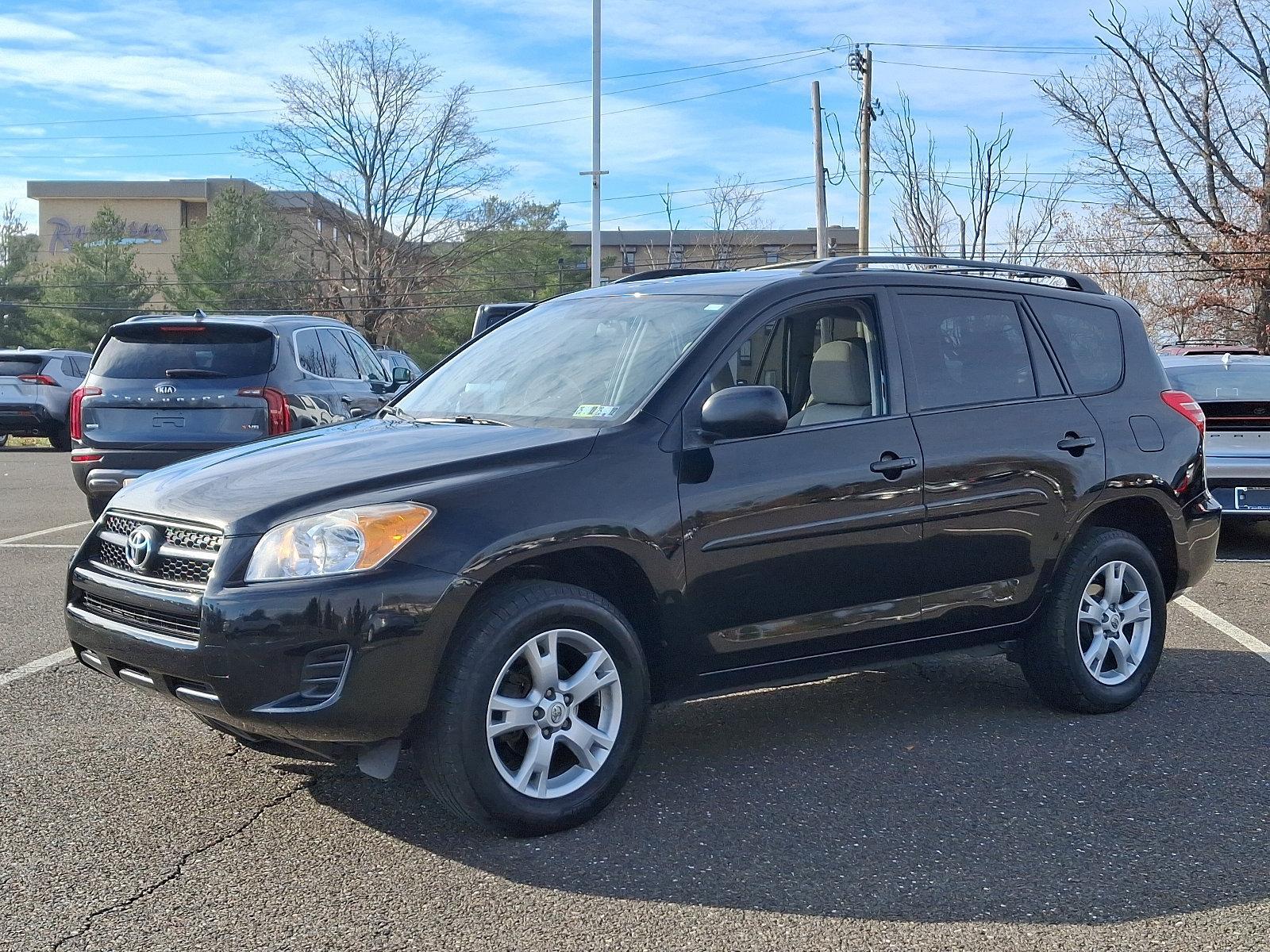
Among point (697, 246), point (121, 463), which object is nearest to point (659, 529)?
point (121, 463)

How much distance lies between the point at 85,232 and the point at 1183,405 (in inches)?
3569

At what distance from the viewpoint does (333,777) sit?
464 cm

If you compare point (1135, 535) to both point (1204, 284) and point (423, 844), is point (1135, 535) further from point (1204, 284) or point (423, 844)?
point (1204, 284)

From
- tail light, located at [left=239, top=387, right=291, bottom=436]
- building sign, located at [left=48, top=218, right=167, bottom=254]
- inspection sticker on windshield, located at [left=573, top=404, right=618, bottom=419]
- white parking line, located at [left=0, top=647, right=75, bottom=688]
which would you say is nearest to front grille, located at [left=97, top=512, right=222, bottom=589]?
inspection sticker on windshield, located at [left=573, top=404, right=618, bottom=419]

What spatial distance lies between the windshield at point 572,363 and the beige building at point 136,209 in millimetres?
84120

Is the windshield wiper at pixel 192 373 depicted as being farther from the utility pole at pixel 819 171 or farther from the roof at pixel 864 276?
the utility pole at pixel 819 171

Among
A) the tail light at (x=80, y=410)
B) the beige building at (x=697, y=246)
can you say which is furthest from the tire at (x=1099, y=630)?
the beige building at (x=697, y=246)

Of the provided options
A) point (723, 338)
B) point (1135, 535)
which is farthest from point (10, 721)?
point (1135, 535)

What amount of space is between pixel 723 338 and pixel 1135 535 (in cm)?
229

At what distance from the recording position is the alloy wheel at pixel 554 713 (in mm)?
4031

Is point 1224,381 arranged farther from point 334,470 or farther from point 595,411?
point 334,470

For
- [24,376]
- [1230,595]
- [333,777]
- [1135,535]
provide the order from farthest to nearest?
[24,376] < [1230,595] < [1135,535] < [333,777]

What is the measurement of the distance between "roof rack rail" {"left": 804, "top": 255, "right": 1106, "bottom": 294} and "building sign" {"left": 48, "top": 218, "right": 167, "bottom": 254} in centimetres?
8730

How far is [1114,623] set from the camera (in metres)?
5.63
